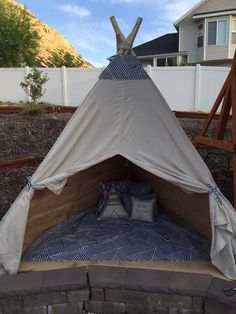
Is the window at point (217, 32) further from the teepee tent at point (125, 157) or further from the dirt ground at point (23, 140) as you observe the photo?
the teepee tent at point (125, 157)

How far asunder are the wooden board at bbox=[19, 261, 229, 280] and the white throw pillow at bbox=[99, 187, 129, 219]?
125 cm

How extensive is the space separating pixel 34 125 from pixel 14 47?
43.8 ft

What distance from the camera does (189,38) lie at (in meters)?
24.0

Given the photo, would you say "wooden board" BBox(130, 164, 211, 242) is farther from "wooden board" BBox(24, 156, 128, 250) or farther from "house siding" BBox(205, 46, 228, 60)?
"house siding" BBox(205, 46, 228, 60)

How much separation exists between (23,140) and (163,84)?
979cm

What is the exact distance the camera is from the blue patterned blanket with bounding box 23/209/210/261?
12.4 ft

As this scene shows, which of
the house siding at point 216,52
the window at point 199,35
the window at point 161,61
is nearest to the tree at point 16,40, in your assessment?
the window at point 161,61

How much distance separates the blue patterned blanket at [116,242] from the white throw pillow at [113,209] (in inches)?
3.9

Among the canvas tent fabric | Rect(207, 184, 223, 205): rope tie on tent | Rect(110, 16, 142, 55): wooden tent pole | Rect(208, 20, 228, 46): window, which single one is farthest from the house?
Rect(207, 184, 223, 205): rope tie on tent

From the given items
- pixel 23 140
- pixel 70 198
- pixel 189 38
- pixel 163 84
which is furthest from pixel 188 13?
pixel 70 198

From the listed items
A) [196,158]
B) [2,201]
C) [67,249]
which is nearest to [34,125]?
[2,201]

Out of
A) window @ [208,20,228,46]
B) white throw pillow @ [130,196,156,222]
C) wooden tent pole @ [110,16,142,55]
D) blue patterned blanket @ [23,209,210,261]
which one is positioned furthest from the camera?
window @ [208,20,228,46]

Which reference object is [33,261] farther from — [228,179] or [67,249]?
[228,179]

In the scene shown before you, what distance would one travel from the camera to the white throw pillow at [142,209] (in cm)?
480
